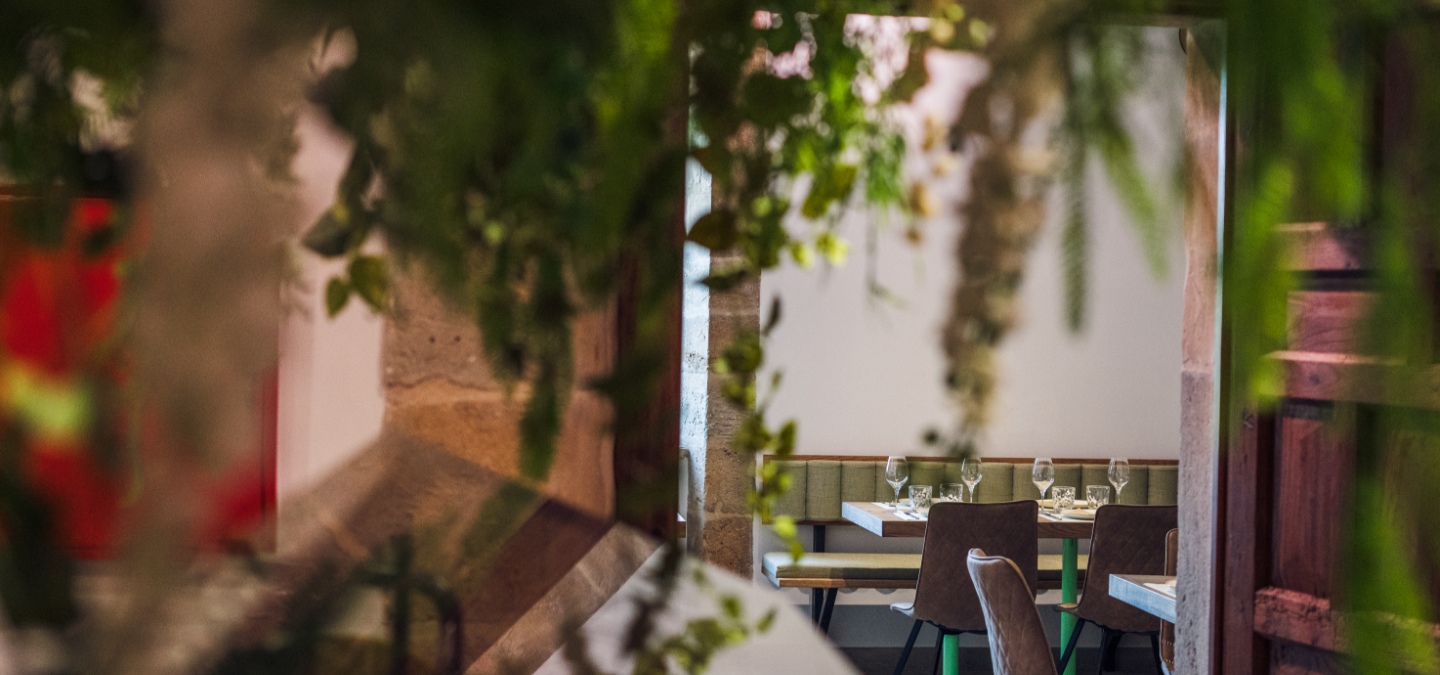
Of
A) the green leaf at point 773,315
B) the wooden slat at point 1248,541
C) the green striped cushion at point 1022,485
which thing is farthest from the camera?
the green striped cushion at point 1022,485

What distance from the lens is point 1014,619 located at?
373 cm

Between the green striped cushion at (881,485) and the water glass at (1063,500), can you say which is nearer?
the water glass at (1063,500)

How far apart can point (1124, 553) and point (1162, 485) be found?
2144 millimetres

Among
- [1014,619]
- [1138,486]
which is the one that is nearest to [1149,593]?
[1014,619]

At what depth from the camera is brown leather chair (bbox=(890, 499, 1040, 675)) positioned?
4.90 m

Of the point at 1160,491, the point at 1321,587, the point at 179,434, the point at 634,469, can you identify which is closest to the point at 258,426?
the point at 179,434

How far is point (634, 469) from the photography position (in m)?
1.27

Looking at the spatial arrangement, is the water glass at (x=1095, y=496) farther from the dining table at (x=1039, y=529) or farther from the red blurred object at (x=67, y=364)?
the red blurred object at (x=67, y=364)

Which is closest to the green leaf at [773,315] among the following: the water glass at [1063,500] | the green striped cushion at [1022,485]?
the water glass at [1063,500]

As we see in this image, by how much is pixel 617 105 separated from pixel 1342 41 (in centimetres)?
22

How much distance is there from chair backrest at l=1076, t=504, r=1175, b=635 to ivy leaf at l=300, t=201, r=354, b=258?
503cm

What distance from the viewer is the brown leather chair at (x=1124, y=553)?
16.8 ft

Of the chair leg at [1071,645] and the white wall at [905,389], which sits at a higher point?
the white wall at [905,389]

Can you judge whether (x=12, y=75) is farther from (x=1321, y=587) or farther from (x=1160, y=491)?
(x=1160, y=491)
